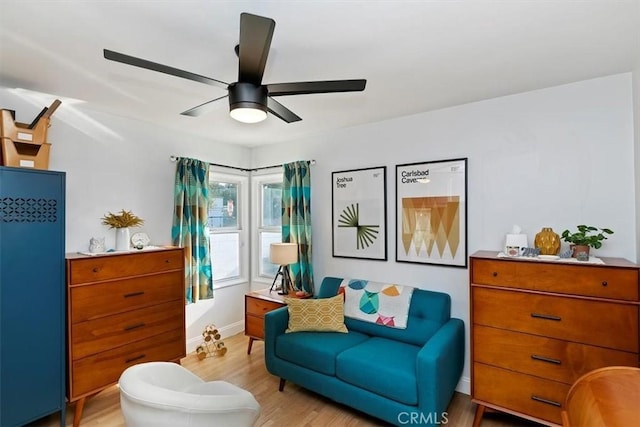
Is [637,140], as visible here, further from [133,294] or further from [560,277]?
[133,294]

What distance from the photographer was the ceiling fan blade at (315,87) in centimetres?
157

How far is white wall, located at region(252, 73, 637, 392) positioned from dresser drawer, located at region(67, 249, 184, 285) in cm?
188

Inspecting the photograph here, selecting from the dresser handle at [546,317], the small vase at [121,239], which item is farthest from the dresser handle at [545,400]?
the small vase at [121,239]

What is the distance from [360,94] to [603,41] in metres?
1.48

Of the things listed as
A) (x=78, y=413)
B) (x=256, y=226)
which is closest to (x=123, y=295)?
(x=78, y=413)

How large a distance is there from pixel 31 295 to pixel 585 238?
3.74 metres

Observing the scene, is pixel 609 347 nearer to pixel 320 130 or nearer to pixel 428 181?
pixel 428 181

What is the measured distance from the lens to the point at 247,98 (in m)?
1.60

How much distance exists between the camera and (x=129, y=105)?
9.05ft

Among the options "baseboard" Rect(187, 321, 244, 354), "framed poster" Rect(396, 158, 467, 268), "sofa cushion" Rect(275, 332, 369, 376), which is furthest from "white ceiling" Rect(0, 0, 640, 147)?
"baseboard" Rect(187, 321, 244, 354)

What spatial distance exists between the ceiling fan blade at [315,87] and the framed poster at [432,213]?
1552 millimetres

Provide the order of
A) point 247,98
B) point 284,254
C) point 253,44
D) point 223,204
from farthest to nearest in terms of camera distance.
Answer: point 223,204 → point 284,254 → point 247,98 → point 253,44

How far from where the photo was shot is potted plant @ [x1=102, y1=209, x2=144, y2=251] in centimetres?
282

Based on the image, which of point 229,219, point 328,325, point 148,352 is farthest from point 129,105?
point 328,325
